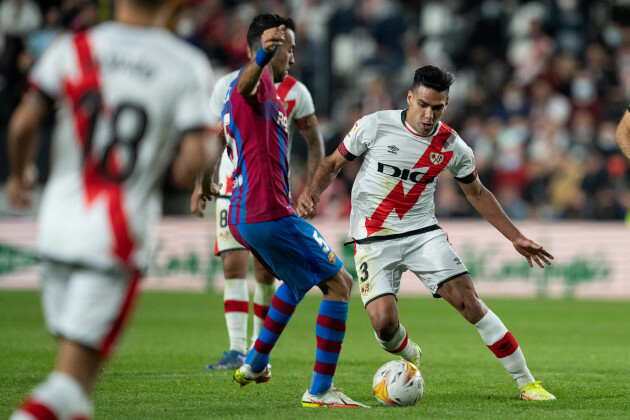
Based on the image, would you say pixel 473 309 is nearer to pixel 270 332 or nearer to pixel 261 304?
pixel 270 332

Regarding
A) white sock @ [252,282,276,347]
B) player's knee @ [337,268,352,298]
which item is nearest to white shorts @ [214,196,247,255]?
white sock @ [252,282,276,347]

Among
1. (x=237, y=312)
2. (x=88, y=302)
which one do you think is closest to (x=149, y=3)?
(x=88, y=302)

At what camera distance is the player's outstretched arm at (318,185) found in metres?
6.46

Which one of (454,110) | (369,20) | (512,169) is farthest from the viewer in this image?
(369,20)

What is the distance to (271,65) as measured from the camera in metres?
6.55

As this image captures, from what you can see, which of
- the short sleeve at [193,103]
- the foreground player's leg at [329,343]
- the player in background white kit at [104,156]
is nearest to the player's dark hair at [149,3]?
the player in background white kit at [104,156]

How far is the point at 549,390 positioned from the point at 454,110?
45.5 ft

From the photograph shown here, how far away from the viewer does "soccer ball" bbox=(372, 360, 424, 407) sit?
Answer: 619 cm

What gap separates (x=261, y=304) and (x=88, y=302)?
15.6ft

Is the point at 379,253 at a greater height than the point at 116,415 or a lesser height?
greater

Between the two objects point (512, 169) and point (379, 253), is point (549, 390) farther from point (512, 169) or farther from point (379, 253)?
point (512, 169)

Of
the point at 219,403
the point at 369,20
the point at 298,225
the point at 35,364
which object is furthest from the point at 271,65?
the point at 369,20

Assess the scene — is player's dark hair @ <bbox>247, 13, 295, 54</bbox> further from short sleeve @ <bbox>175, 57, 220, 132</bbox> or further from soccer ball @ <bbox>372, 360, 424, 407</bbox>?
short sleeve @ <bbox>175, 57, 220, 132</bbox>

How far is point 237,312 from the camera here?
27.1 ft
